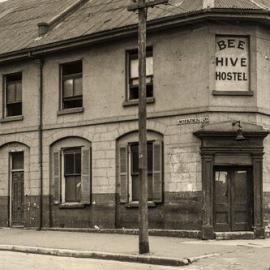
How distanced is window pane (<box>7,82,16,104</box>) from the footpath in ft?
18.9

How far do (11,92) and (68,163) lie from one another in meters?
4.13

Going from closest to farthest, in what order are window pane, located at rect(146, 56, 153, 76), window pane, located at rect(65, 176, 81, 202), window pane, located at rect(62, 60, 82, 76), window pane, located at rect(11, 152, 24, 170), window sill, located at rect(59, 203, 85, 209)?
1. window pane, located at rect(146, 56, 153, 76)
2. window sill, located at rect(59, 203, 85, 209)
3. window pane, located at rect(65, 176, 81, 202)
4. window pane, located at rect(62, 60, 82, 76)
5. window pane, located at rect(11, 152, 24, 170)

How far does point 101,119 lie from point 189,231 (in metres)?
5.01

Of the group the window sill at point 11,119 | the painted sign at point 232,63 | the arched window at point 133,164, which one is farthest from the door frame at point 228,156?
the window sill at point 11,119

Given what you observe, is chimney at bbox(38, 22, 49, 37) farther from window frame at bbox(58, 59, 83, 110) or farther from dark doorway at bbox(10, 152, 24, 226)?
dark doorway at bbox(10, 152, 24, 226)

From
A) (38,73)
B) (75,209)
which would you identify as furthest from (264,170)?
(38,73)

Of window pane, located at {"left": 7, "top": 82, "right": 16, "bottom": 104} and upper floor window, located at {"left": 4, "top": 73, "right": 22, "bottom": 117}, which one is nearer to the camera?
upper floor window, located at {"left": 4, "top": 73, "right": 22, "bottom": 117}

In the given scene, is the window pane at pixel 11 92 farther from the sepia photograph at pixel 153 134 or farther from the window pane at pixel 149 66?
the window pane at pixel 149 66

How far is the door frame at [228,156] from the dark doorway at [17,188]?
8019mm

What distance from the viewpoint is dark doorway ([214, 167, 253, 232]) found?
774 inches

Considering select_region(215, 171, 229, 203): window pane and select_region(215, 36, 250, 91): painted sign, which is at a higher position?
select_region(215, 36, 250, 91): painted sign

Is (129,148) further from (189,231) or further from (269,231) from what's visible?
(269,231)

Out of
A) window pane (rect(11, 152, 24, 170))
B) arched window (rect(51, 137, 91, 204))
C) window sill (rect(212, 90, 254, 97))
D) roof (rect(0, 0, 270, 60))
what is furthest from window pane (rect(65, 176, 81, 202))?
window sill (rect(212, 90, 254, 97))

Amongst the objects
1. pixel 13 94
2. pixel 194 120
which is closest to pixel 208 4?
pixel 194 120
